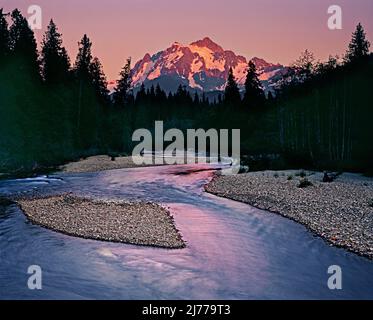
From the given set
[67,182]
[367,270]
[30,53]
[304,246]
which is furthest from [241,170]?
[30,53]

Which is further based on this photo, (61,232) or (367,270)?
(61,232)

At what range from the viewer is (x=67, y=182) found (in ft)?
100

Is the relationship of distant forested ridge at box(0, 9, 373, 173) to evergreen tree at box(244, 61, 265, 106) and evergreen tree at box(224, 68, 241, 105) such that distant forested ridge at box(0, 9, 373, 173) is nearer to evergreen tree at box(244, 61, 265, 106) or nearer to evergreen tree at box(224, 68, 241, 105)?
evergreen tree at box(244, 61, 265, 106)

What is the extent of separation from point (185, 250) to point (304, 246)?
16.6 feet

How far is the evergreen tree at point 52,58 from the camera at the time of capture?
51.5 meters

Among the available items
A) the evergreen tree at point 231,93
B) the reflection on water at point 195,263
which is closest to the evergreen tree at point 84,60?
the evergreen tree at point 231,93

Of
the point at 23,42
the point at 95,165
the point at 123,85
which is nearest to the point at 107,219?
the point at 95,165

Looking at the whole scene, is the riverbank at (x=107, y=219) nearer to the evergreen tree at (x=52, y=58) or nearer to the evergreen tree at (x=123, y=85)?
the evergreen tree at (x=52, y=58)

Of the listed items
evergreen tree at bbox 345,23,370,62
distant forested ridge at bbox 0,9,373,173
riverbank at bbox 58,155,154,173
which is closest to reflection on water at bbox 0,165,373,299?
riverbank at bbox 58,155,154,173

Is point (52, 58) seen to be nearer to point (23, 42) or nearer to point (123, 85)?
point (23, 42)

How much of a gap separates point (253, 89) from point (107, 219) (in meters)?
58.6

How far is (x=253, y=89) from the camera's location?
230 feet

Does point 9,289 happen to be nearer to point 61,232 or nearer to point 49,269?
point 49,269

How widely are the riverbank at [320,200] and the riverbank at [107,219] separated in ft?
22.1
